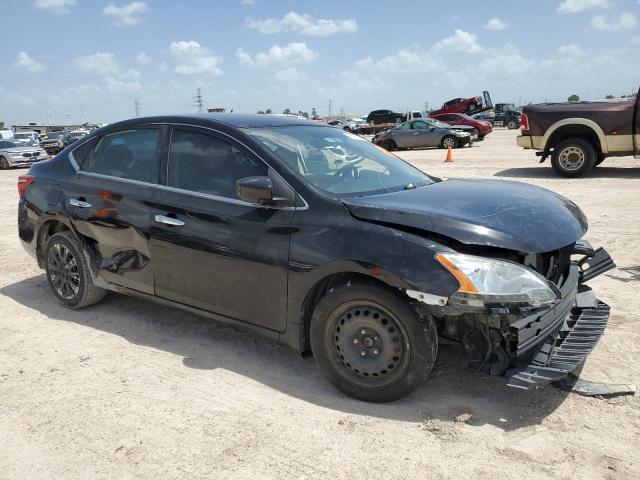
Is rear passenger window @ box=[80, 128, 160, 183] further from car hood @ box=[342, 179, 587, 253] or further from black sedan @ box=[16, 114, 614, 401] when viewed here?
car hood @ box=[342, 179, 587, 253]

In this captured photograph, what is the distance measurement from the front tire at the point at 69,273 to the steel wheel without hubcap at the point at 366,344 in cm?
257

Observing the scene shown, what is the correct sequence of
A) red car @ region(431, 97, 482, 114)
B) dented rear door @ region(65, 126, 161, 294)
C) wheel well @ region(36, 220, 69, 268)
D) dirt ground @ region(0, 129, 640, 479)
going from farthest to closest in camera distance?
red car @ region(431, 97, 482, 114) → wheel well @ region(36, 220, 69, 268) → dented rear door @ region(65, 126, 161, 294) → dirt ground @ region(0, 129, 640, 479)

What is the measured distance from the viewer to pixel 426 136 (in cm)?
2456

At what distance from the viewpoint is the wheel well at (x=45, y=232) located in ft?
16.6

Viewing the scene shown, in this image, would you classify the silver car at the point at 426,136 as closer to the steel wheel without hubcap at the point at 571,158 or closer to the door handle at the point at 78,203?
the steel wheel without hubcap at the point at 571,158

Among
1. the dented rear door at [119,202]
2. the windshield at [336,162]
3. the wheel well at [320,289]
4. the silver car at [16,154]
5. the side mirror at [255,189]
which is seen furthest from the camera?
the silver car at [16,154]

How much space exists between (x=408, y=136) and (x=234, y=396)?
22.5 metres

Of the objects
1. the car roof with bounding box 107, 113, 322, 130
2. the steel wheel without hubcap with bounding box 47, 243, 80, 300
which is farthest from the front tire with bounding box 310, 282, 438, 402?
the steel wheel without hubcap with bounding box 47, 243, 80, 300

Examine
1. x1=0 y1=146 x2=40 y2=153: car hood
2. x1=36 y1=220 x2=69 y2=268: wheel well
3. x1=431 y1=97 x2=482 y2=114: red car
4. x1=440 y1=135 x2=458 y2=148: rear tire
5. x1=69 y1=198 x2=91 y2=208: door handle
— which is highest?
x1=431 y1=97 x2=482 y2=114: red car

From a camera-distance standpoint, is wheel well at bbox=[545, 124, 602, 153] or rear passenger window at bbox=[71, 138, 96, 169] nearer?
rear passenger window at bbox=[71, 138, 96, 169]

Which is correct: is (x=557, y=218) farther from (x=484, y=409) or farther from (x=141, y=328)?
(x=141, y=328)

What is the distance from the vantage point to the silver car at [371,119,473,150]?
957 inches

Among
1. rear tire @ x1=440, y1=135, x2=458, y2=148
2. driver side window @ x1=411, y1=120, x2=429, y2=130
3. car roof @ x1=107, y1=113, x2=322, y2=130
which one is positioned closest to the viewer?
car roof @ x1=107, y1=113, x2=322, y2=130

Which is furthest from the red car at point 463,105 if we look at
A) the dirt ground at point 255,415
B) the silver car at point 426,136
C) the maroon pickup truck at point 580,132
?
the dirt ground at point 255,415
